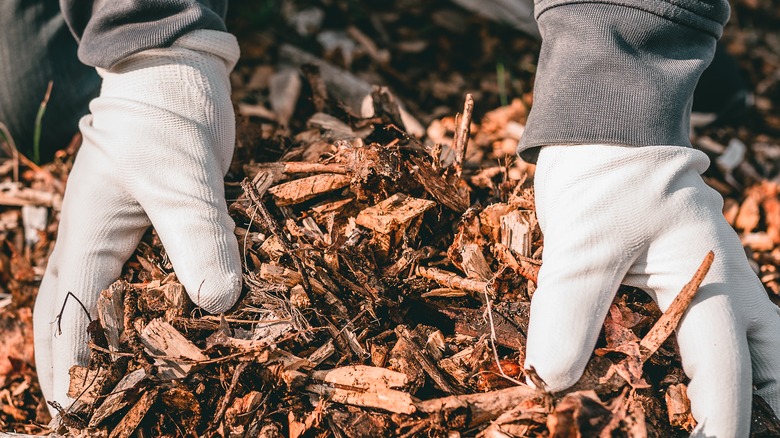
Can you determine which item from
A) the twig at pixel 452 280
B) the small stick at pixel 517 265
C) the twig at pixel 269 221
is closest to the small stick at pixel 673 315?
the small stick at pixel 517 265

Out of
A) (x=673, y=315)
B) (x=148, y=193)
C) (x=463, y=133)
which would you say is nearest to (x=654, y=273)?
(x=673, y=315)

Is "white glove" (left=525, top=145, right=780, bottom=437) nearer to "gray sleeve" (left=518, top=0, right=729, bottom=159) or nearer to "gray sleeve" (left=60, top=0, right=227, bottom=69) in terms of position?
"gray sleeve" (left=518, top=0, right=729, bottom=159)

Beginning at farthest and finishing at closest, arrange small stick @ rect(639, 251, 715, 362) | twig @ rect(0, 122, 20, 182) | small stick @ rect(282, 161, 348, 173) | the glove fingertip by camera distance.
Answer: twig @ rect(0, 122, 20, 182), small stick @ rect(282, 161, 348, 173), the glove fingertip, small stick @ rect(639, 251, 715, 362)

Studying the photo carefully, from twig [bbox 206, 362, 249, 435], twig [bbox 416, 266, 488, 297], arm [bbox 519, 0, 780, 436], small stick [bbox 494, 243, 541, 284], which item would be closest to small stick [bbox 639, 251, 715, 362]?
arm [bbox 519, 0, 780, 436]

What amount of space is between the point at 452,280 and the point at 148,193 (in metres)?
0.90

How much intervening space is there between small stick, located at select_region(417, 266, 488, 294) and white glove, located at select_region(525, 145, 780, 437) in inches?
6.6

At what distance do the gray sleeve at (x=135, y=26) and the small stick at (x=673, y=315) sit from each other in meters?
1.61

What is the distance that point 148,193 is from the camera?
1.75m

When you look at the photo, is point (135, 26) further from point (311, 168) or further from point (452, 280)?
point (452, 280)

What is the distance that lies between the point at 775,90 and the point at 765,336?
2.51 meters

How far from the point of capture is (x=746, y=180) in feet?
9.62

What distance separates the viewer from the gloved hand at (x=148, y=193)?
170 centimetres

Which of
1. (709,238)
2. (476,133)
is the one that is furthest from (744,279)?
(476,133)

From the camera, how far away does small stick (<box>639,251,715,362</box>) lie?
4.88ft
